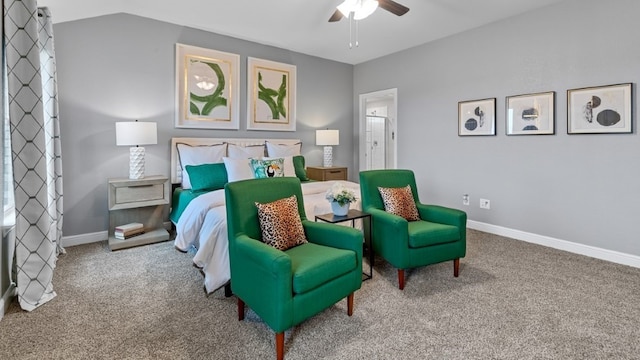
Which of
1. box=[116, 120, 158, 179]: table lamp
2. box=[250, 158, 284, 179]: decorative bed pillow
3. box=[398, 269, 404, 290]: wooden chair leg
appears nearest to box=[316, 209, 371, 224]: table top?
box=[398, 269, 404, 290]: wooden chair leg

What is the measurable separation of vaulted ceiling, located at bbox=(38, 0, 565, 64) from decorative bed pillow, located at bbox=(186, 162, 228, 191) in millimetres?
1764

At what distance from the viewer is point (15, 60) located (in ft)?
7.06

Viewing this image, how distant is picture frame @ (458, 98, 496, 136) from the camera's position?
4.06 m

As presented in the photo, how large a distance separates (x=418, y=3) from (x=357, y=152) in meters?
3.03

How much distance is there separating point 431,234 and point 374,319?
85 centimetres

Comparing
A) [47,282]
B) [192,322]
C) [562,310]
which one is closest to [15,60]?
[47,282]

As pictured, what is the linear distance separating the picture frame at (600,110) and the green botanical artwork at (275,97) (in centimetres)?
365

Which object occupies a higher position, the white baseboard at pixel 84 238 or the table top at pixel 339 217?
the table top at pixel 339 217

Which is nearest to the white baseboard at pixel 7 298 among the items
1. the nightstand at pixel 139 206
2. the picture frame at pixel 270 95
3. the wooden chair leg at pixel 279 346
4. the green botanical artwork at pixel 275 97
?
the nightstand at pixel 139 206

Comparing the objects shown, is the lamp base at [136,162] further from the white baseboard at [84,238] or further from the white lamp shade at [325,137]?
the white lamp shade at [325,137]

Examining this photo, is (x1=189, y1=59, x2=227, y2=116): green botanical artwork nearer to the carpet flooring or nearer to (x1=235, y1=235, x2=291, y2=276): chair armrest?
the carpet flooring

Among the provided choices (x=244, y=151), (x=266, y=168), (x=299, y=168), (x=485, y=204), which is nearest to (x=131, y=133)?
(x=244, y=151)

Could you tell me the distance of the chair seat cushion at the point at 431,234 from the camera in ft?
8.29

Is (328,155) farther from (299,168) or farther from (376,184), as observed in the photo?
(376,184)
